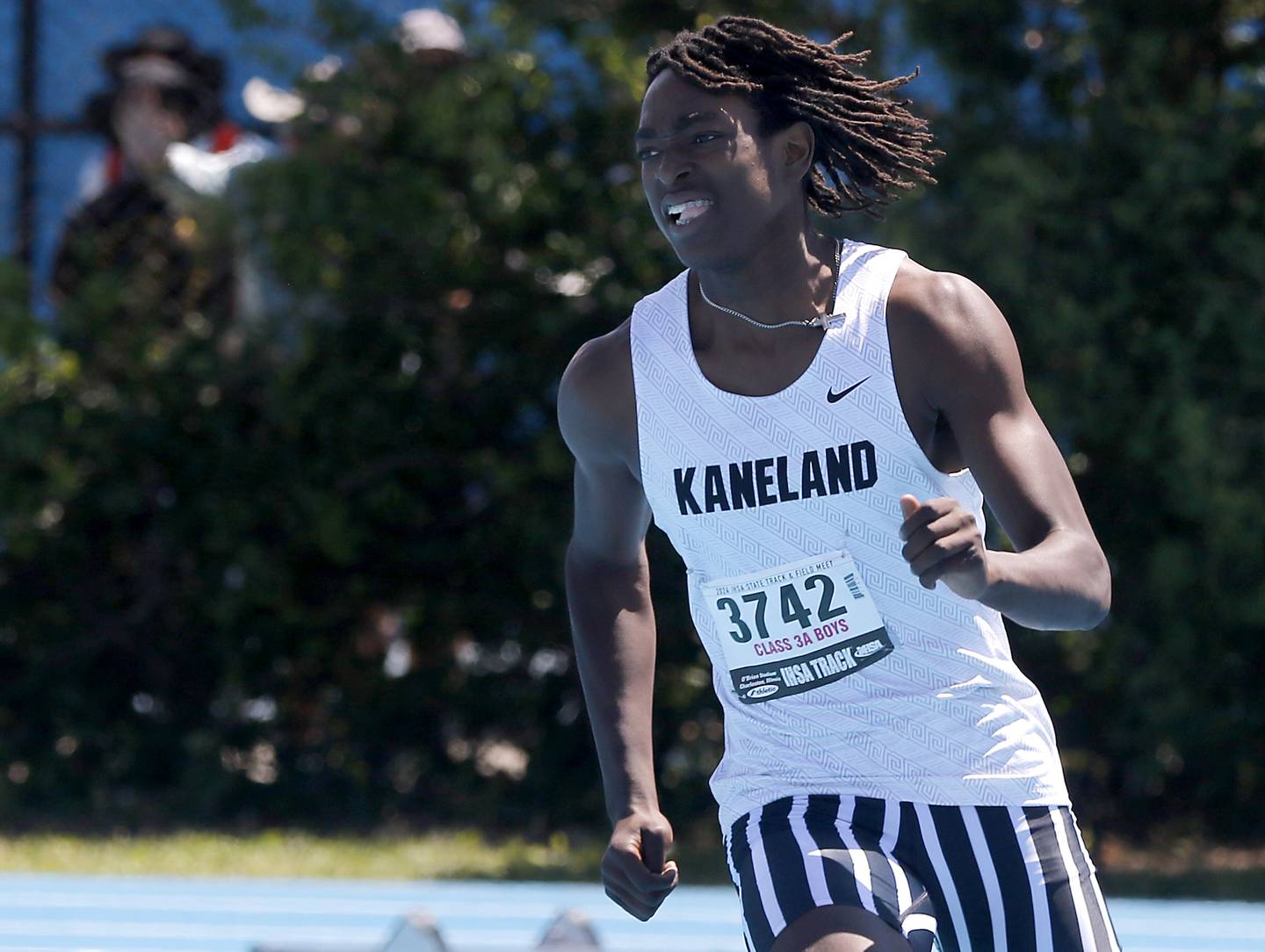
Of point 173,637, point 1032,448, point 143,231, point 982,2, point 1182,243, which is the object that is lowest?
point 173,637

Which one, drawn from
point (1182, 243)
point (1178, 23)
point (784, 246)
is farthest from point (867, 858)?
point (1178, 23)

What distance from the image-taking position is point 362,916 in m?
5.59

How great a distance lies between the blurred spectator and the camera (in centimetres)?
714

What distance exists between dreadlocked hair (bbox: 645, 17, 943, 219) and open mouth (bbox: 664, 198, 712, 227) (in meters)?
0.16

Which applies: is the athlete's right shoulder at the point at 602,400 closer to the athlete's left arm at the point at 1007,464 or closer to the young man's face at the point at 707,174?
the young man's face at the point at 707,174

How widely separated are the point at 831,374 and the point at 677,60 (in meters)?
0.51

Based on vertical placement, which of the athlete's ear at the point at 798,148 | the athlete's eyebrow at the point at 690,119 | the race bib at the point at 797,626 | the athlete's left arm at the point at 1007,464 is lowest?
the race bib at the point at 797,626

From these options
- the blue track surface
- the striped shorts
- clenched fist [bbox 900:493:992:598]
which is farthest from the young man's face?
the blue track surface

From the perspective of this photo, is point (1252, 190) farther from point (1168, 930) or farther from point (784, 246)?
point (784, 246)

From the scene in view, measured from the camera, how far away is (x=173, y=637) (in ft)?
25.0

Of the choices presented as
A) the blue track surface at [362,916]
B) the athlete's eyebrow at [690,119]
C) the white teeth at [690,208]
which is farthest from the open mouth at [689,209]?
the blue track surface at [362,916]

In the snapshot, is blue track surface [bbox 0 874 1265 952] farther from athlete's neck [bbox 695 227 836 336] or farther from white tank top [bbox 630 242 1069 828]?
athlete's neck [bbox 695 227 836 336]

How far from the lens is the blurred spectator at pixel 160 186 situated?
7145mm

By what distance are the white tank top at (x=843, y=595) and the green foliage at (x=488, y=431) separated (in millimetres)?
3874
